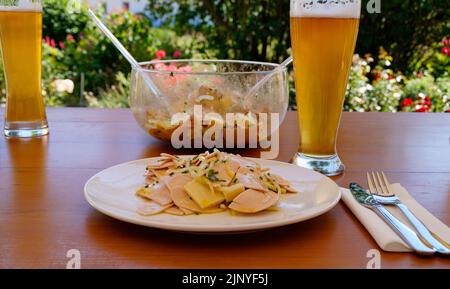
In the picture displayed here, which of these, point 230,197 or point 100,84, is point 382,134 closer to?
point 230,197

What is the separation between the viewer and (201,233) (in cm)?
58

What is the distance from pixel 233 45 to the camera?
4188mm

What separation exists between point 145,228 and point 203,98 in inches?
17.9

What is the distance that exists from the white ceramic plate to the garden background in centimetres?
308

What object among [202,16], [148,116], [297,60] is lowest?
[148,116]

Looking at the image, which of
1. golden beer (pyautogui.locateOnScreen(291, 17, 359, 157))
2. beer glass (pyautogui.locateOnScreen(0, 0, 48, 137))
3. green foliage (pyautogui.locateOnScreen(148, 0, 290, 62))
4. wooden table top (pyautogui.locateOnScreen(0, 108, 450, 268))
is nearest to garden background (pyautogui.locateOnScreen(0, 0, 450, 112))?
green foliage (pyautogui.locateOnScreen(148, 0, 290, 62))

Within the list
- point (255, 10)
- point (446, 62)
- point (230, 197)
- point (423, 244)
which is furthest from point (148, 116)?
point (446, 62)

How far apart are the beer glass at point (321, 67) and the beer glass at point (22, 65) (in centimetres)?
57

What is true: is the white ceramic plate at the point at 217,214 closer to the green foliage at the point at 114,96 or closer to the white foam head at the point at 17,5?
the white foam head at the point at 17,5

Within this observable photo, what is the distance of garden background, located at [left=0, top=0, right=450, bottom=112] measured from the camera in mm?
3998

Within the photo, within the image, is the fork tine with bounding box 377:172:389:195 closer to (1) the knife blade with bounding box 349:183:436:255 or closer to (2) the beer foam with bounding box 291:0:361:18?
(1) the knife blade with bounding box 349:183:436:255

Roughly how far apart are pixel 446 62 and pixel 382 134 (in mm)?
3269

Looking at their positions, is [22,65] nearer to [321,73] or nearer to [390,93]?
[321,73]
